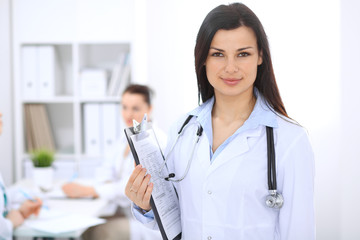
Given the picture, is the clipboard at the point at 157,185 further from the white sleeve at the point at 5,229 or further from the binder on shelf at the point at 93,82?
the binder on shelf at the point at 93,82

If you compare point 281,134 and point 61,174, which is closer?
point 281,134

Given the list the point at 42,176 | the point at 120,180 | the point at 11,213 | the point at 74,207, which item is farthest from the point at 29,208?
the point at 120,180

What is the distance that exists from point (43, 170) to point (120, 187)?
0.52m

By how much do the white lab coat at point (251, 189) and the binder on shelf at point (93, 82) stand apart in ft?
6.83

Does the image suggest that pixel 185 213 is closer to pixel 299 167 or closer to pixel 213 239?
pixel 213 239

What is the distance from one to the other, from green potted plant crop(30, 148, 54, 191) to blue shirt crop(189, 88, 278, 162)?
1.47 meters

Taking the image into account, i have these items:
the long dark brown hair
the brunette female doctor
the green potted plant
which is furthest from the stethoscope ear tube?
the green potted plant

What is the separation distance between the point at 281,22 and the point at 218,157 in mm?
1913

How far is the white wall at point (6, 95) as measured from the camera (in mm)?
3094

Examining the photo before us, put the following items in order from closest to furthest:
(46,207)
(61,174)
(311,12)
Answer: (46,207) < (311,12) < (61,174)

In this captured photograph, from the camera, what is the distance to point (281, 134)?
108 centimetres

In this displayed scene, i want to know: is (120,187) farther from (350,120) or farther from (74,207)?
(350,120)

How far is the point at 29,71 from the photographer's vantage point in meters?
3.11

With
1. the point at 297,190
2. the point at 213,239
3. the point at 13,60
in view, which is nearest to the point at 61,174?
the point at 13,60
